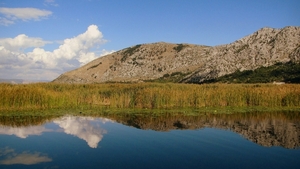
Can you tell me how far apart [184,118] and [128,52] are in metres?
122

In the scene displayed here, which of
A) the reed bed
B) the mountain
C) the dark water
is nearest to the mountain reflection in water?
the dark water

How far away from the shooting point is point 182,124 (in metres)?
16.8

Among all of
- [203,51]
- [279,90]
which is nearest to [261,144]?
[279,90]

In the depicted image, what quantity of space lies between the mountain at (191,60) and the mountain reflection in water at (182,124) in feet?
195

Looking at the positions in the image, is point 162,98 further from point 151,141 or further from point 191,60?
point 191,60

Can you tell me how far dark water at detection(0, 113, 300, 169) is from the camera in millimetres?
10016

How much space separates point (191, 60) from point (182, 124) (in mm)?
97766

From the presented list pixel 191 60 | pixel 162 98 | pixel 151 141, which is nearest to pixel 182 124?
pixel 151 141

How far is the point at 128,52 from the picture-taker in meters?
139

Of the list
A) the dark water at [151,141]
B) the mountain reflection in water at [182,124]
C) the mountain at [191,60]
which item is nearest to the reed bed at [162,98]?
the mountain reflection in water at [182,124]

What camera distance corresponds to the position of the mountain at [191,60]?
80.7 m

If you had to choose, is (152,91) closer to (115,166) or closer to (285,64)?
(115,166)

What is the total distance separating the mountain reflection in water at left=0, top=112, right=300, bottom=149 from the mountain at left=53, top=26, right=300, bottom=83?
2345 inches

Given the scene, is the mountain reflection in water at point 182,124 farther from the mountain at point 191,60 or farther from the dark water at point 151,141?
the mountain at point 191,60
